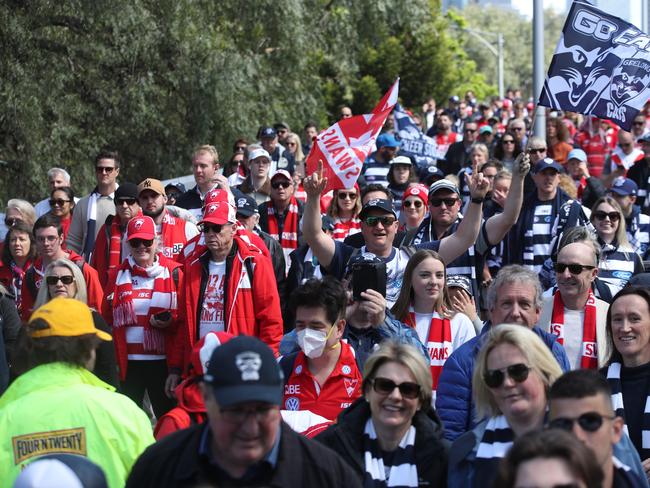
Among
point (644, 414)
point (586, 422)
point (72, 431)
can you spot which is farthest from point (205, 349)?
point (644, 414)

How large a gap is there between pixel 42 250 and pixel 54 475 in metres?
6.07

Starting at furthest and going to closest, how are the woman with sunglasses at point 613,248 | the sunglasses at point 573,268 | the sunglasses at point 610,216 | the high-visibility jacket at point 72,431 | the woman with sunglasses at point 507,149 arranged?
the woman with sunglasses at point 507,149, the sunglasses at point 610,216, the woman with sunglasses at point 613,248, the sunglasses at point 573,268, the high-visibility jacket at point 72,431

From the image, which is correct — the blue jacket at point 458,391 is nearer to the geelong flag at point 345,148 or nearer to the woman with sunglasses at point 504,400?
the woman with sunglasses at point 504,400

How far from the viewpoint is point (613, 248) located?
9.41m

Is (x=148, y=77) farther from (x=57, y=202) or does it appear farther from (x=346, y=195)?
(x=346, y=195)

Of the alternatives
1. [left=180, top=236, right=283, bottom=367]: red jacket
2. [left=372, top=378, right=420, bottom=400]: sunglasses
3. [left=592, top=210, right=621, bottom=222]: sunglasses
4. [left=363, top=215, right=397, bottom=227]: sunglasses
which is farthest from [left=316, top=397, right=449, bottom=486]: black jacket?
[left=592, top=210, right=621, bottom=222]: sunglasses

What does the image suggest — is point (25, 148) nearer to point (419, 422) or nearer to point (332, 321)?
point (332, 321)

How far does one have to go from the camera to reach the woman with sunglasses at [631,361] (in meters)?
5.75

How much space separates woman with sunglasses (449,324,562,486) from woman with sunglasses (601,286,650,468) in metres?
1.01

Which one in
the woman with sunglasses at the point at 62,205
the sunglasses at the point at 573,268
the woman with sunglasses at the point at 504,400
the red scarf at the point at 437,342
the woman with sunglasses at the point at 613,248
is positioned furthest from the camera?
the woman with sunglasses at the point at 62,205

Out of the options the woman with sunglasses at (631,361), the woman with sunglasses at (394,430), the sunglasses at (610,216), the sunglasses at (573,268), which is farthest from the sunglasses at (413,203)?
the woman with sunglasses at (394,430)

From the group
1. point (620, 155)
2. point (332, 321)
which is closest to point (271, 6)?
point (620, 155)

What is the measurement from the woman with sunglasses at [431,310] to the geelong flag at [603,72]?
3.09 metres

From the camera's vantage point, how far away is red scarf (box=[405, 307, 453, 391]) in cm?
691
